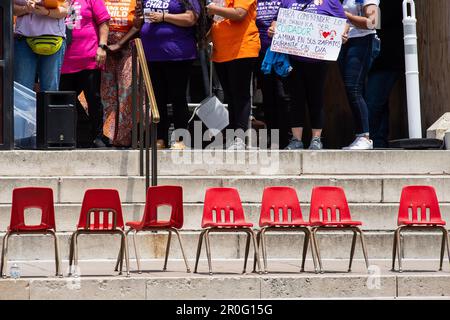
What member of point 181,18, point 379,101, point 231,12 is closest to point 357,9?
point 379,101

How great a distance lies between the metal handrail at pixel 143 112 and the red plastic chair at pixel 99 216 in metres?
1.46

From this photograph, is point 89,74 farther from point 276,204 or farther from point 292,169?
point 276,204

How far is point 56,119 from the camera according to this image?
15.6 meters

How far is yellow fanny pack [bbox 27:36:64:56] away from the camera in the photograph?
52.0 ft

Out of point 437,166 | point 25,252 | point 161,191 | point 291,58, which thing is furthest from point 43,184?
point 437,166

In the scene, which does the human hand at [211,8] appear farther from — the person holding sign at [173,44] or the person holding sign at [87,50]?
the person holding sign at [87,50]

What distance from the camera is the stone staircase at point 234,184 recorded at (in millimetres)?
13945

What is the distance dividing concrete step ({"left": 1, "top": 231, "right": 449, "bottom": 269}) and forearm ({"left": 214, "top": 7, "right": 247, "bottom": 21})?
2829 mm

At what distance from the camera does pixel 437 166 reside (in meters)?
15.4

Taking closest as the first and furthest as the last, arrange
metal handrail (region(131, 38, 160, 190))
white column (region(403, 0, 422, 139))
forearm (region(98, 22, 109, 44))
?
metal handrail (region(131, 38, 160, 190)) → forearm (region(98, 22, 109, 44)) → white column (region(403, 0, 422, 139))

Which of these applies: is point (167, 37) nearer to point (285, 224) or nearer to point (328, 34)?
point (328, 34)

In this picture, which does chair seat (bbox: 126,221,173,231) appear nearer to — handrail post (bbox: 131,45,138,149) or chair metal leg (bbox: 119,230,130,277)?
chair metal leg (bbox: 119,230,130,277)

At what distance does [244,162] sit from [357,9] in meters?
2.58

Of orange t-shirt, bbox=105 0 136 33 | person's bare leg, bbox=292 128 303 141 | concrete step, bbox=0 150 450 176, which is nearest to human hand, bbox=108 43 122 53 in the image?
orange t-shirt, bbox=105 0 136 33
